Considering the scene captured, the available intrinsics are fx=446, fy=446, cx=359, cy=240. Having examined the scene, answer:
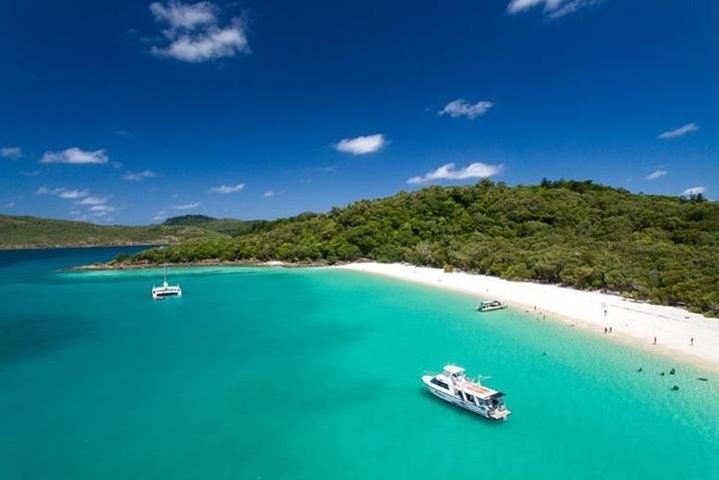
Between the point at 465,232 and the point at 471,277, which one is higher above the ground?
the point at 465,232

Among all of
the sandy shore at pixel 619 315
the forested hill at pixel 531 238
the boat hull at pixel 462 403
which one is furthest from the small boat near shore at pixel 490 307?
the boat hull at pixel 462 403

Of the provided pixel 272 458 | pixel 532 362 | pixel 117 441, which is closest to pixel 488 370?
pixel 532 362

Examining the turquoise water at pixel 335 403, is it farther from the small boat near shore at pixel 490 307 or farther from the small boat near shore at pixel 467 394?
the small boat near shore at pixel 490 307

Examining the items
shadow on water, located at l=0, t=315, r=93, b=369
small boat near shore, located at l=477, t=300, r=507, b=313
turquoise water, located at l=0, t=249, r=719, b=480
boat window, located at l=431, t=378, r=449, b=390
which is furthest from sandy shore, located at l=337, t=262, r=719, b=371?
shadow on water, located at l=0, t=315, r=93, b=369

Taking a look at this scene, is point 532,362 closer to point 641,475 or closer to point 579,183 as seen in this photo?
point 641,475

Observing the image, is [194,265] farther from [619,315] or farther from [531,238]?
[619,315]

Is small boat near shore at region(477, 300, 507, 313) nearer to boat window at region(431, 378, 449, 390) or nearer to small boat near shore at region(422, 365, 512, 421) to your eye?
small boat near shore at region(422, 365, 512, 421)
